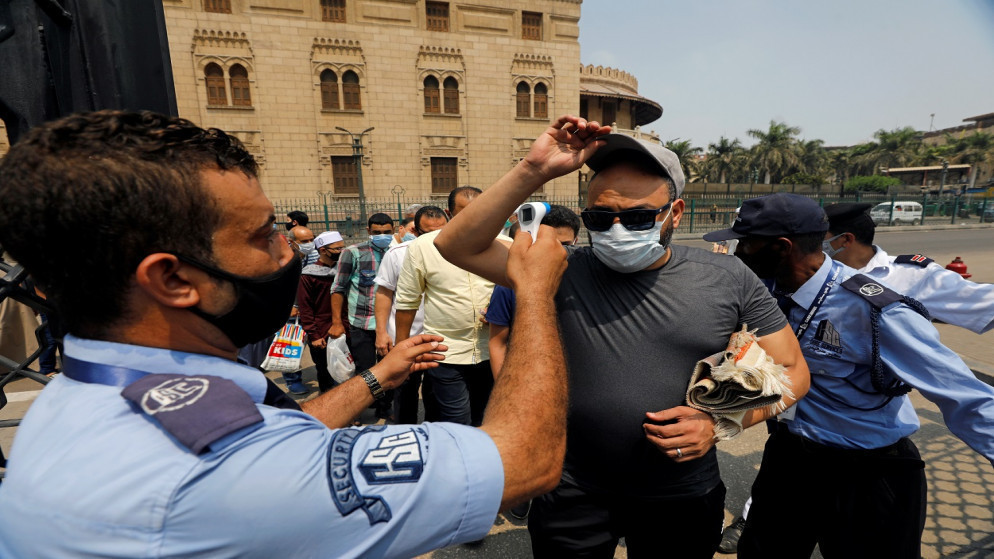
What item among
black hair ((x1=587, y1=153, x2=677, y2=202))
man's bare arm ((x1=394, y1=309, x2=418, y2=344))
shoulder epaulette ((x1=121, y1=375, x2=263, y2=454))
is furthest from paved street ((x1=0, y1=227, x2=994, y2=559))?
shoulder epaulette ((x1=121, y1=375, x2=263, y2=454))

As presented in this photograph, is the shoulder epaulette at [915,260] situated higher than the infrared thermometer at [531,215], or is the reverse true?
the infrared thermometer at [531,215]

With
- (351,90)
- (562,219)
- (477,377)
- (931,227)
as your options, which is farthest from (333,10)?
(931,227)

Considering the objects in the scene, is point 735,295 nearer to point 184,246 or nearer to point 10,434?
point 184,246

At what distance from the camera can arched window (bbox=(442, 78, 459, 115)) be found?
26.1m

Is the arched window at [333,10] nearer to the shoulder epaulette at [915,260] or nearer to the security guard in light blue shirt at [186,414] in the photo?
the shoulder epaulette at [915,260]

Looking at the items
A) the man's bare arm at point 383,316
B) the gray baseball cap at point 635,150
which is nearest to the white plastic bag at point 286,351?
the man's bare arm at point 383,316

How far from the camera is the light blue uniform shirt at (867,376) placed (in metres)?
1.75

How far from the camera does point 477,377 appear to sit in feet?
10.6

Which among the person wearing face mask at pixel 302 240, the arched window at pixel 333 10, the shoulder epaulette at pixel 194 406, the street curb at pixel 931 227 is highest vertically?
the arched window at pixel 333 10

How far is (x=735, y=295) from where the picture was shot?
1664mm

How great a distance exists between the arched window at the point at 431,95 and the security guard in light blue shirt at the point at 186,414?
26.7 metres

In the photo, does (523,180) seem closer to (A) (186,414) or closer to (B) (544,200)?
(A) (186,414)

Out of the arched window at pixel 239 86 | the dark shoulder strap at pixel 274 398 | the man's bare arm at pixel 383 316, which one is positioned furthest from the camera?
the arched window at pixel 239 86

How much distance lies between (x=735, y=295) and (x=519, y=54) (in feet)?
91.4
